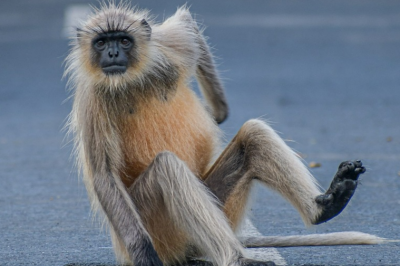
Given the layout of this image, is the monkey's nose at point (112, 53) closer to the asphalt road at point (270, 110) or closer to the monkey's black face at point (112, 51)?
the monkey's black face at point (112, 51)

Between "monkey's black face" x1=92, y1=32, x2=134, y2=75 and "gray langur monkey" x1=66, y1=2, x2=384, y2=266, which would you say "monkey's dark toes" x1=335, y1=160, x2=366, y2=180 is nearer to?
"gray langur monkey" x1=66, y1=2, x2=384, y2=266

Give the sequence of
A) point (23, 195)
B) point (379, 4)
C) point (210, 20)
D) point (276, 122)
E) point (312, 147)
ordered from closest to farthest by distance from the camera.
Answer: point (23, 195) < point (312, 147) < point (276, 122) < point (210, 20) < point (379, 4)

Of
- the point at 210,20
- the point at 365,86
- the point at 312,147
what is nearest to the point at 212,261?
the point at 312,147

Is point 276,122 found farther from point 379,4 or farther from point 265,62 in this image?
point 379,4

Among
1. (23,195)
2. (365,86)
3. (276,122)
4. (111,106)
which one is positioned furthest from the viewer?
(365,86)

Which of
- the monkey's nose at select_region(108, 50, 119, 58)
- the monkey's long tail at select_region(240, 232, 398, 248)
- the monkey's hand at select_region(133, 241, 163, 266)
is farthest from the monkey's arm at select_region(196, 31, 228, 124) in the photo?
the monkey's hand at select_region(133, 241, 163, 266)

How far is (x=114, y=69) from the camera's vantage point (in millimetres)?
5520

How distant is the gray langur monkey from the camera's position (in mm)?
5078

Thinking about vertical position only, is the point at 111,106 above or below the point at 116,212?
above

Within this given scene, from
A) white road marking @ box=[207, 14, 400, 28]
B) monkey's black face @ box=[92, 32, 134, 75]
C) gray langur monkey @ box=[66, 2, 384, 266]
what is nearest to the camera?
gray langur monkey @ box=[66, 2, 384, 266]

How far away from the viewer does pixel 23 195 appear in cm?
A: 774

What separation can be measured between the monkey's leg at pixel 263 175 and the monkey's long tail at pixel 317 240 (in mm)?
267

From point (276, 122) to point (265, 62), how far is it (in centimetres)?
523

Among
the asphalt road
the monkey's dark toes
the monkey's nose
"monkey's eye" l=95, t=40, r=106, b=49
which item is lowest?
the asphalt road
